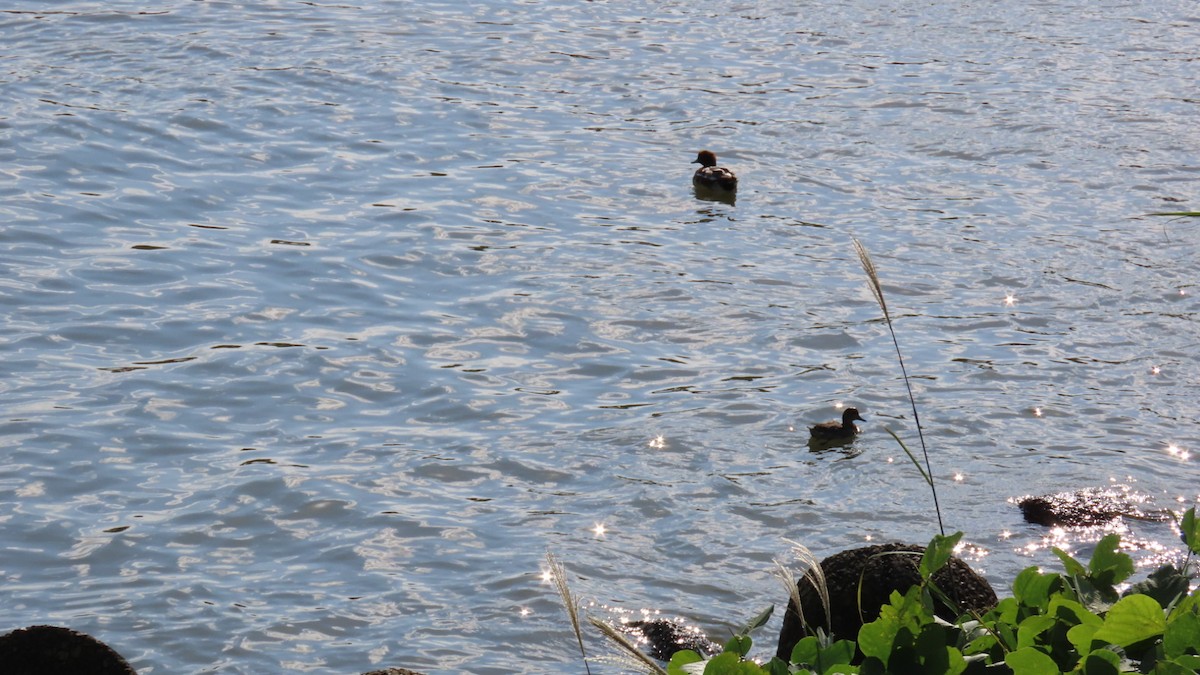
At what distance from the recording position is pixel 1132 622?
2.72 meters

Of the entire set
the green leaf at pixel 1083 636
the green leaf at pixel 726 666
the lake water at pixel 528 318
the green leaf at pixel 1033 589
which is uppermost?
the green leaf at pixel 1083 636

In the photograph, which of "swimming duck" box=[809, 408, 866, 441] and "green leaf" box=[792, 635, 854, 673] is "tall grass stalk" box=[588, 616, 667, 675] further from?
"swimming duck" box=[809, 408, 866, 441]

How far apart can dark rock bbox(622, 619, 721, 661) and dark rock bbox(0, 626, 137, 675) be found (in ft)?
8.11

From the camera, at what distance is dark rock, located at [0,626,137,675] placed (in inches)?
159

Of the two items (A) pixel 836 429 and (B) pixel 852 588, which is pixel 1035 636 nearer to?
(B) pixel 852 588

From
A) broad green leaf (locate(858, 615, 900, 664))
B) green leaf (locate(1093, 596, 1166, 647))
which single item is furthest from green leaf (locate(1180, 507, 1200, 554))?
broad green leaf (locate(858, 615, 900, 664))

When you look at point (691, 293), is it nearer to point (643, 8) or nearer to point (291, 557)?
point (291, 557)

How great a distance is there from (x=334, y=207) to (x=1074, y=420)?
6151 mm

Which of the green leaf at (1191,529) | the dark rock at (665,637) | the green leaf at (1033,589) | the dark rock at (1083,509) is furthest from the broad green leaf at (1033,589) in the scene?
the dark rock at (1083,509)

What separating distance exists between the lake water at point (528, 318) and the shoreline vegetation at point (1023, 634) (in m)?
3.05

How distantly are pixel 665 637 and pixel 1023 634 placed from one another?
3.25 meters

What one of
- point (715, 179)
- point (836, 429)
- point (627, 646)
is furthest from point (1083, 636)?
point (715, 179)

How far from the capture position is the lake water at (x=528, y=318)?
22.3 feet

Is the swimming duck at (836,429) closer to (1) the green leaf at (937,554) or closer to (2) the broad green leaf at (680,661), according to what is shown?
(1) the green leaf at (937,554)
